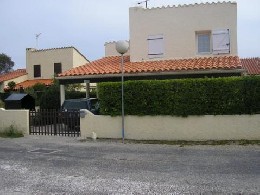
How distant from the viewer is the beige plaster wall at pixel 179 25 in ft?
64.6

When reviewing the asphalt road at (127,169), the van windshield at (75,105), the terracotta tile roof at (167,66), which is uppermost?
the terracotta tile roof at (167,66)

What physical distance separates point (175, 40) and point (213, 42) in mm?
2079

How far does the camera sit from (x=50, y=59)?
37438mm

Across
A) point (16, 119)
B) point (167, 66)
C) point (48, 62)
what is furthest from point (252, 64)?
point (16, 119)

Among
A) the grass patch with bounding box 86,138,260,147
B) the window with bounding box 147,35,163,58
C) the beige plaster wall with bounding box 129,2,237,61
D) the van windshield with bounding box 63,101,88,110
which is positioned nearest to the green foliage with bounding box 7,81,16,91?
the beige plaster wall with bounding box 129,2,237,61

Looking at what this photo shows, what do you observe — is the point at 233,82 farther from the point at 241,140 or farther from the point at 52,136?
the point at 52,136

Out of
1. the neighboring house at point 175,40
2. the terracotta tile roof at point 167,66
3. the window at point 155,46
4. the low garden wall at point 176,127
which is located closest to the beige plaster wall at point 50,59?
the terracotta tile roof at point 167,66

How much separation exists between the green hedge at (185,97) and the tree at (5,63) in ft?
195

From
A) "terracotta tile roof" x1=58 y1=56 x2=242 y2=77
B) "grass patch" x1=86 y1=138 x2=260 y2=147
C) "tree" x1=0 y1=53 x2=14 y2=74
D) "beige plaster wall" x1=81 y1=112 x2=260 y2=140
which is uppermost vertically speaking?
"tree" x1=0 y1=53 x2=14 y2=74

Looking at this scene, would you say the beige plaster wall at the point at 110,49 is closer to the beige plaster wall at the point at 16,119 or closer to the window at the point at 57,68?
the window at the point at 57,68

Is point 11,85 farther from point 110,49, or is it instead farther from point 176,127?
point 176,127

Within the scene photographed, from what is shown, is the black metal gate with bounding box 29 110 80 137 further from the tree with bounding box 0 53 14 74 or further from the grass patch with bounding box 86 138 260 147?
the tree with bounding box 0 53 14 74

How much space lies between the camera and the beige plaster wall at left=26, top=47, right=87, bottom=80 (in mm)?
36469

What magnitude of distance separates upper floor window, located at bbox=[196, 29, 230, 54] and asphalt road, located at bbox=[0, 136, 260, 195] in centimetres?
936
